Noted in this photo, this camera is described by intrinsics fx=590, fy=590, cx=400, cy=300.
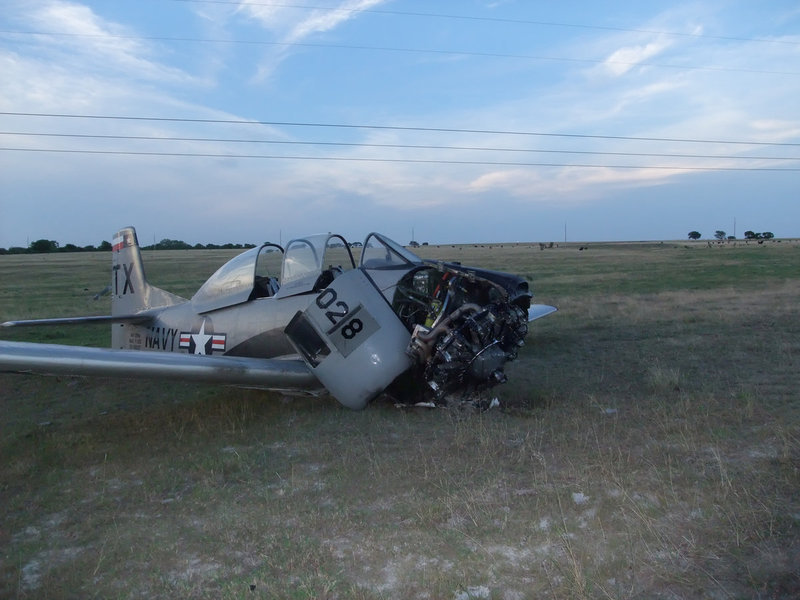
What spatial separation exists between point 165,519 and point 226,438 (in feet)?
6.80

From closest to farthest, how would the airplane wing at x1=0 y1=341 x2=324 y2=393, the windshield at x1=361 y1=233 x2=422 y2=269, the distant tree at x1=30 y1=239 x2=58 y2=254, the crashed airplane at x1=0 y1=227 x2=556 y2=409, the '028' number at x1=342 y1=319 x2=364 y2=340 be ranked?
the airplane wing at x1=0 y1=341 x2=324 y2=393, the crashed airplane at x1=0 y1=227 x2=556 y2=409, the '028' number at x1=342 y1=319 x2=364 y2=340, the windshield at x1=361 y1=233 x2=422 y2=269, the distant tree at x1=30 y1=239 x2=58 y2=254

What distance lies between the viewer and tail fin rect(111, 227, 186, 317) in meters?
10.7

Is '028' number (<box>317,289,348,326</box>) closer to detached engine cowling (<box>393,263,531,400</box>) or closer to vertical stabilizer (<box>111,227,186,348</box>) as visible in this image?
detached engine cowling (<box>393,263,531,400</box>)

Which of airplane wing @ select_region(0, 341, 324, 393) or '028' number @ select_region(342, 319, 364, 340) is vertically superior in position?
'028' number @ select_region(342, 319, 364, 340)

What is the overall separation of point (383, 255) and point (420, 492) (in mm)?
3829

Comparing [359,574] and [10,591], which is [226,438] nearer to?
[10,591]

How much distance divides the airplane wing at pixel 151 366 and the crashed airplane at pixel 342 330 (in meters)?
0.01

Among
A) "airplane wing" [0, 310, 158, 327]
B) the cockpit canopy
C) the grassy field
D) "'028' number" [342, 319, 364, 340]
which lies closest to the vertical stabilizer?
"airplane wing" [0, 310, 158, 327]

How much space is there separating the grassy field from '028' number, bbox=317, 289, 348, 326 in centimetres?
118

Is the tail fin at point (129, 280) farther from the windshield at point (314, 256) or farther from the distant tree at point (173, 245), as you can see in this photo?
the distant tree at point (173, 245)

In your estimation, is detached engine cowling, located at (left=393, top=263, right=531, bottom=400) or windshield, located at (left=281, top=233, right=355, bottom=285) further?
windshield, located at (left=281, top=233, right=355, bottom=285)

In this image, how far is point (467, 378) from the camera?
670 cm

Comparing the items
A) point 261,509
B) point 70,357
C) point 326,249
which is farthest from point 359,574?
point 326,249

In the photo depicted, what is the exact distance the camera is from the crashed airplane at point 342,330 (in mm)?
6477
